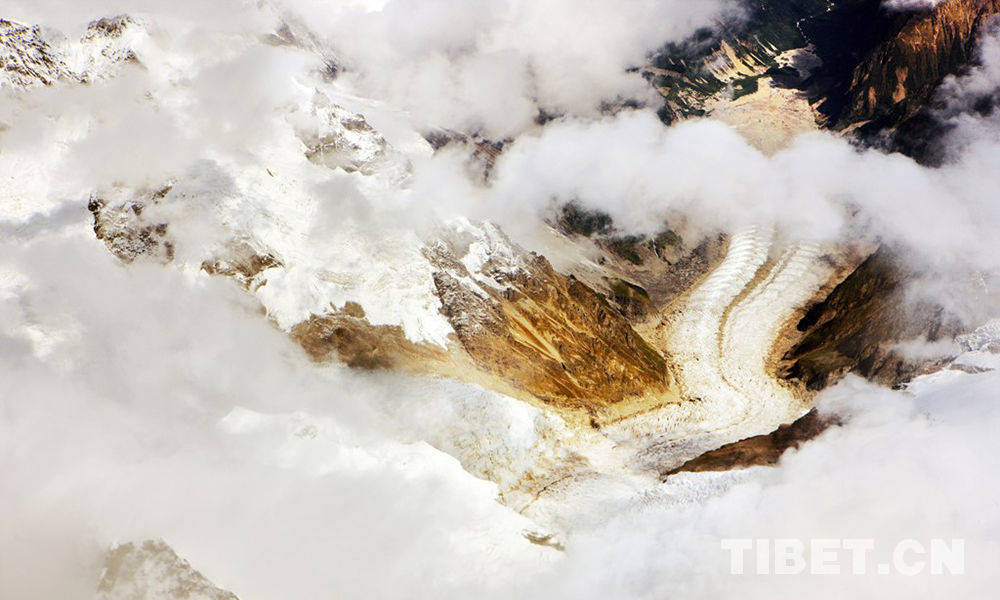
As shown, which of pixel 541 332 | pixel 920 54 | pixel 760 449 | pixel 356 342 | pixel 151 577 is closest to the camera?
pixel 151 577

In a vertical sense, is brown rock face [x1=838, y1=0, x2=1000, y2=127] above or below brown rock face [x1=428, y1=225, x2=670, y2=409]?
above

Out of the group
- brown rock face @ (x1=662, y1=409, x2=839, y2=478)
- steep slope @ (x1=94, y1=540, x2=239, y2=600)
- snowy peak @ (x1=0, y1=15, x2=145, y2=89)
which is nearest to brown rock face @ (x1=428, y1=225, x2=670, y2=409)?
brown rock face @ (x1=662, y1=409, x2=839, y2=478)

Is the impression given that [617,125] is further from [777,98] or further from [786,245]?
[777,98]

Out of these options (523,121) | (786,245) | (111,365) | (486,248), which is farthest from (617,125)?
(111,365)

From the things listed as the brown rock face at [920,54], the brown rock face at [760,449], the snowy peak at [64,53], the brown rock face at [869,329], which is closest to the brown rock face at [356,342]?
the brown rock face at [760,449]

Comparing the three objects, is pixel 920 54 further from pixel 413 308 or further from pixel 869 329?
pixel 413 308

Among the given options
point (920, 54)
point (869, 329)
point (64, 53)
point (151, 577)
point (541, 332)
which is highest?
point (64, 53)

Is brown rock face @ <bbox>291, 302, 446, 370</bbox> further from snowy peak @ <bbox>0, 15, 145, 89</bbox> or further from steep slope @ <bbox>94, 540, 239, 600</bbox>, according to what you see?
snowy peak @ <bbox>0, 15, 145, 89</bbox>

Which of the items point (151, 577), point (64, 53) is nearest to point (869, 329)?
point (151, 577)

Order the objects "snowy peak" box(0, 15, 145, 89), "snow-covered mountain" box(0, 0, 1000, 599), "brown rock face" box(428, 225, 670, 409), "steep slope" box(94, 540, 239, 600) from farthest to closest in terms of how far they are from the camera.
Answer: "brown rock face" box(428, 225, 670, 409) → "snowy peak" box(0, 15, 145, 89) → "snow-covered mountain" box(0, 0, 1000, 599) → "steep slope" box(94, 540, 239, 600)
